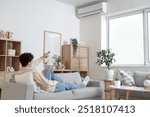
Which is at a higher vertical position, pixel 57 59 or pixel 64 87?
pixel 57 59

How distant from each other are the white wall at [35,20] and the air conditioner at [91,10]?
0.29 meters

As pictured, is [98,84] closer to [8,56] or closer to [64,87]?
[64,87]

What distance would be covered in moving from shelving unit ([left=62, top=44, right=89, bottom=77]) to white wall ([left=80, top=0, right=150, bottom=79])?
0.58 feet

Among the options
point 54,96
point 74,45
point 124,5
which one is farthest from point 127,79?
point 124,5

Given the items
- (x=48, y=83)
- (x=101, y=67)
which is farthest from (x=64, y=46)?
(x=48, y=83)

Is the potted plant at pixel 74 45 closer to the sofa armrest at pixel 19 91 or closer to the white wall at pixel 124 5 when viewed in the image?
Answer: the white wall at pixel 124 5

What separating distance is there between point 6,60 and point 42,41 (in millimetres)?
1285

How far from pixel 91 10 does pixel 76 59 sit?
1.56 m

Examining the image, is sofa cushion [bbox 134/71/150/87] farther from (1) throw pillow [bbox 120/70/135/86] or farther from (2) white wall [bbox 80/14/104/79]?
(2) white wall [bbox 80/14/104/79]

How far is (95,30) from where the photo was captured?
614cm

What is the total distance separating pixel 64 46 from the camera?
19.5 feet

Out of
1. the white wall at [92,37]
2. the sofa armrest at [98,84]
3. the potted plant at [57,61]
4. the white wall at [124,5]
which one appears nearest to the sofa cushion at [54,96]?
the sofa armrest at [98,84]

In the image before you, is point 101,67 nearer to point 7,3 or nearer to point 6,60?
point 6,60

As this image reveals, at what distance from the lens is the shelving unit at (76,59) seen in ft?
19.0
